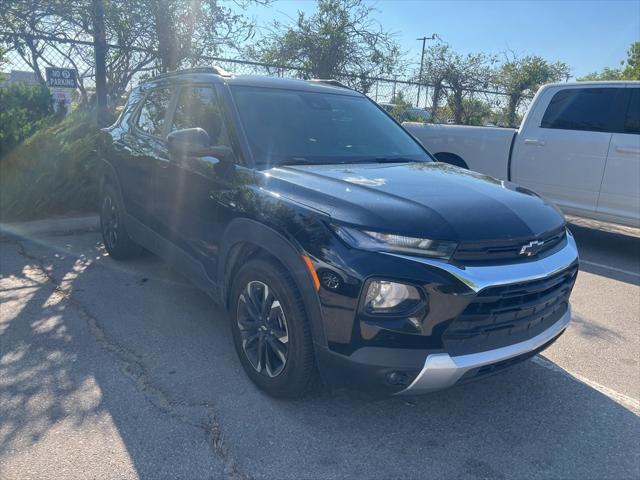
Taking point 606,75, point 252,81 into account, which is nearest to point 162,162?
point 252,81

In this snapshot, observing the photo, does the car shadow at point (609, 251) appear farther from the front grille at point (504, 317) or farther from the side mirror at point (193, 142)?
the side mirror at point (193, 142)

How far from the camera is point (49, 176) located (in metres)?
7.14

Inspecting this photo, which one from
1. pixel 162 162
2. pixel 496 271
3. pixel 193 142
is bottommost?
pixel 496 271

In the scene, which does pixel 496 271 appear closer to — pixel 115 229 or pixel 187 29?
pixel 115 229

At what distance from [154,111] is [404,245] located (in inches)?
125

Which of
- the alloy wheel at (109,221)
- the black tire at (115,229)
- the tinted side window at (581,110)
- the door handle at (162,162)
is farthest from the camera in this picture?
the tinted side window at (581,110)

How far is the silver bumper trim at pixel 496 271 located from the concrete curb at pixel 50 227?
18.2 ft

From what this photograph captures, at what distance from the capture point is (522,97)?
47.0ft

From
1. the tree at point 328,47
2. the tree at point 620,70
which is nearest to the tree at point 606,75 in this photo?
the tree at point 620,70

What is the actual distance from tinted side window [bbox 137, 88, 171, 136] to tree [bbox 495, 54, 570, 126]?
1115 cm

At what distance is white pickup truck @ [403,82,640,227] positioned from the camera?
6.42 m

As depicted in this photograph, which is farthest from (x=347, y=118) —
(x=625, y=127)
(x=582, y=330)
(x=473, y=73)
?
(x=473, y=73)

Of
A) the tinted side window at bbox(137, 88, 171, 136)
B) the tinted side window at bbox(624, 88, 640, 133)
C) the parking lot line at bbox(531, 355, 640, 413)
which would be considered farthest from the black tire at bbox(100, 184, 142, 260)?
the tinted side window at bbox(624, 88, 640, 133)

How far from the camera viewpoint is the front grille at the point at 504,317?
2.54 m
